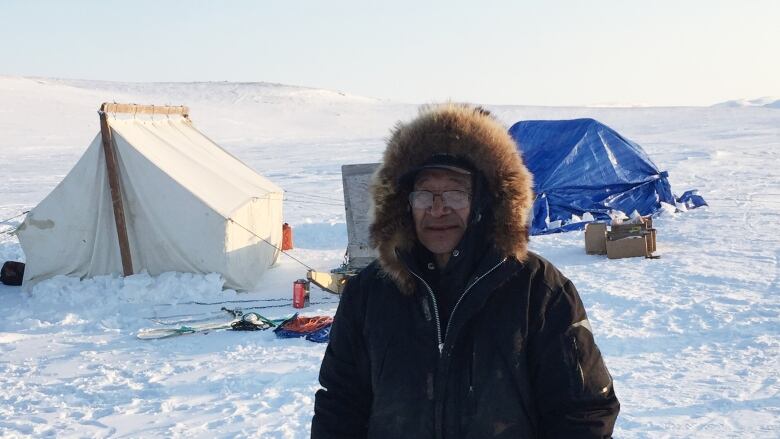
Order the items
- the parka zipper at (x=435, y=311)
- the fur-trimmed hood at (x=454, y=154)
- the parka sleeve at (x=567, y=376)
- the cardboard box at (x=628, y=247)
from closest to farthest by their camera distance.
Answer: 1. the parka sleeve at (x=567, y=376)
2. the parka zipper at (x=435, y=311)
3. the fur-trimmed hood at (x=454, y=154)
4. the cardboard box at (x=628, y=247)

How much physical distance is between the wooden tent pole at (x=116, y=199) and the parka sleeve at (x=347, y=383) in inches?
293

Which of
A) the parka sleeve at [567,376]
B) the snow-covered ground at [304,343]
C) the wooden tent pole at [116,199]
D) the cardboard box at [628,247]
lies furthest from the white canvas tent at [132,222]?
the parka sleeve at [567,376]

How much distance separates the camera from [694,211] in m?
13.4

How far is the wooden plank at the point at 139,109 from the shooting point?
9203mm

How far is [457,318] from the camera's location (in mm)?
1962

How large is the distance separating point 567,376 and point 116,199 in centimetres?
803

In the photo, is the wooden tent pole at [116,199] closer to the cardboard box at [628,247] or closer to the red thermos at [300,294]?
the red thermos at [300,294]

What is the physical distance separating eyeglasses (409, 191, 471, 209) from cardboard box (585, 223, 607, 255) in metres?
8.27

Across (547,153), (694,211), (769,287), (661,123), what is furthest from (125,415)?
(661,123)

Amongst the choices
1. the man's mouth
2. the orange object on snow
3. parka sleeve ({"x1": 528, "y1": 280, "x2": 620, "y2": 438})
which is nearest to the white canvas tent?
the orange object on snow

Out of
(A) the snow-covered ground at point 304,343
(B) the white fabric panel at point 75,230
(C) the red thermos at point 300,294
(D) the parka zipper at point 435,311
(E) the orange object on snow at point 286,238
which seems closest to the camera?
(D) the parka zipper at point 435,311

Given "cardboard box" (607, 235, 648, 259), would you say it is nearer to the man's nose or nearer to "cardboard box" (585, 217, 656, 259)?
"cardboard box" (585, 217, 656, 259)

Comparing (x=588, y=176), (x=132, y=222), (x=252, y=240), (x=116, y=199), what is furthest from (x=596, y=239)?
(x=116, y=199)

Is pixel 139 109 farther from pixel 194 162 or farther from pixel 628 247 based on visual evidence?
pixel 628 247
